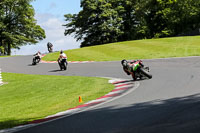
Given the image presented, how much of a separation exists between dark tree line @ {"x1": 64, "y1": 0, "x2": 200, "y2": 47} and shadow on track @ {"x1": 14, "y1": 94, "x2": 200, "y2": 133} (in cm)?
5732

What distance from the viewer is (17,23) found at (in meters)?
67.3

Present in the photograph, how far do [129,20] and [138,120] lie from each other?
6846 centimetres

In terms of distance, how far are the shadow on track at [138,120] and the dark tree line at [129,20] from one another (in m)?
57.3

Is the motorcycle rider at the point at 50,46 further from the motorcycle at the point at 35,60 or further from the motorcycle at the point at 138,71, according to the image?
the motorcycle at the point at 138,71

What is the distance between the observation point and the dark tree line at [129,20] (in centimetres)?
6612

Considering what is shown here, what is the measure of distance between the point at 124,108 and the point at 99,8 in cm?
5937

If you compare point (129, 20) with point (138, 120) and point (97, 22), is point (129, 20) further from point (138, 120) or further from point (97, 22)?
point (138, 120)

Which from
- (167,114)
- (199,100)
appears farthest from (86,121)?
(199,100)

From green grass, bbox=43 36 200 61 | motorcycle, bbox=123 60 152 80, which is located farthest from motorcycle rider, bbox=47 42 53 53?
motorcycle, bbox=123 60 152 80

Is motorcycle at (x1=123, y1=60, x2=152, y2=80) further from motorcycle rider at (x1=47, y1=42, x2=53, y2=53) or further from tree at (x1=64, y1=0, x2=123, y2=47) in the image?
tree at (x1=64, y1=0, x2=123, y2=47)

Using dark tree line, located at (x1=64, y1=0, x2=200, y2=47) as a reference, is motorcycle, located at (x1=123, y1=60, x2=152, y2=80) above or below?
below

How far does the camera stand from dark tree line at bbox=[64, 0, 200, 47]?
217ft

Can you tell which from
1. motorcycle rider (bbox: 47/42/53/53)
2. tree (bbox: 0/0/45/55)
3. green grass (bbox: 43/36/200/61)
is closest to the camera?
green grass (bbox: 43/36/200/61)

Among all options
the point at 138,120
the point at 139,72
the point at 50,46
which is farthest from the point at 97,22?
the point at 138,120
